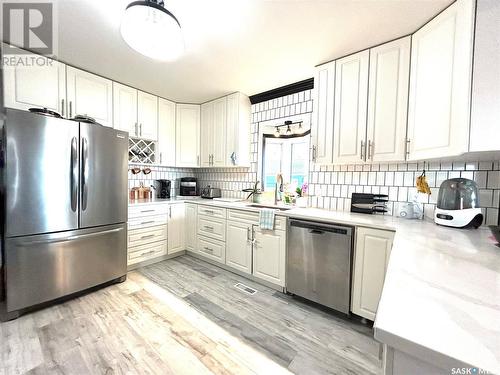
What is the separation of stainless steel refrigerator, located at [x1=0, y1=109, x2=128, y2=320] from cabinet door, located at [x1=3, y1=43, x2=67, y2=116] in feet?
1.70

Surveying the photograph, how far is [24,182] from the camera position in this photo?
1.64m

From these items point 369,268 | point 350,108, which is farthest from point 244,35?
point 369,268

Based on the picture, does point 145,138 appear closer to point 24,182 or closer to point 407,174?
point 24,182

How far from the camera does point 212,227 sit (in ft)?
9.20

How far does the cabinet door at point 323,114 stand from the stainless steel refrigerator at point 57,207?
85.3 inches

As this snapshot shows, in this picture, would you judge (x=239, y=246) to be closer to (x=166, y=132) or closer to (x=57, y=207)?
(x=57, y=207)

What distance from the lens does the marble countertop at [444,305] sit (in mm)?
392

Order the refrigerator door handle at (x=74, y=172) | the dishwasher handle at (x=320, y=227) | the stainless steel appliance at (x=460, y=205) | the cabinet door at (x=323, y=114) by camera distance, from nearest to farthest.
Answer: the stainless steel appliance at (x=460, y=205) < the dishwasher handle at (x=320, y=227) < the refrigerator door handle at (x=74, y=172) < the cabinet door at (x=323, y=114)

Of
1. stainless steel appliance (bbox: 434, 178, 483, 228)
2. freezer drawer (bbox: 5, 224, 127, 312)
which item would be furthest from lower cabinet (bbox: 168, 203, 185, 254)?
stainless steel appliance (bbox: 434, 178, 483, 228)

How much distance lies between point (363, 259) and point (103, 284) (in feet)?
8.74

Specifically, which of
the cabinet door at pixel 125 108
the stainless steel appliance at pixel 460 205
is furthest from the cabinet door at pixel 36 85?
the stainless steel appliance at pixel 460 205

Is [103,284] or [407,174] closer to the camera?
[407,174]

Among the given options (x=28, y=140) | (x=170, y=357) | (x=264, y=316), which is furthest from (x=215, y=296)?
(x=28, y=140)

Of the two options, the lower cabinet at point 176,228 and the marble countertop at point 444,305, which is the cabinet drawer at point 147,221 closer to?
the lower cabinet at point 176,228
